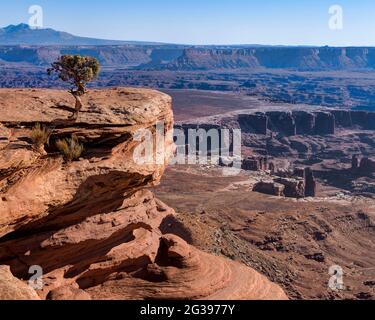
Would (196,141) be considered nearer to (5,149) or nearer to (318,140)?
(318,140)

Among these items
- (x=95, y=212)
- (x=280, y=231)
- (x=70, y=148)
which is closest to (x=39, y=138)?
(x=70, y=148)

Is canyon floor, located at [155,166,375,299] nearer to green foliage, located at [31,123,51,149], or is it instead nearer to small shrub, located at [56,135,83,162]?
small shrub, located at [56,135,83,162]

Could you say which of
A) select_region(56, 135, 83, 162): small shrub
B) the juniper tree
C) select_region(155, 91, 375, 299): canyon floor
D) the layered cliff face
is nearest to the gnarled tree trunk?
the layered cliff face

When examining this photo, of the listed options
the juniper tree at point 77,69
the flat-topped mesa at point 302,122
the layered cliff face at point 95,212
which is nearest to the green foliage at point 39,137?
the layered cliff face at point 95,212

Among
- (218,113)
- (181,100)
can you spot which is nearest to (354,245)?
(218,113)

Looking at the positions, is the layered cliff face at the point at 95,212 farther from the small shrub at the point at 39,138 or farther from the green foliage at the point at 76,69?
the green foliage at the point at 76,69

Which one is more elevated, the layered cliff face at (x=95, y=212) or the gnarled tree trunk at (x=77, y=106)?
the gnarled tree trunk at (x=77, y=106)
